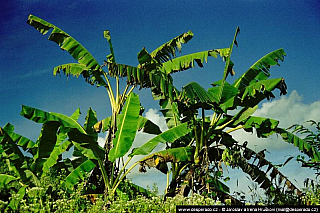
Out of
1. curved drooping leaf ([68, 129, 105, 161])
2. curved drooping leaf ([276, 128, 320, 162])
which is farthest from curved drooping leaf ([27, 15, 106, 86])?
curved drooping leaf ([276, 128, 320, 162])

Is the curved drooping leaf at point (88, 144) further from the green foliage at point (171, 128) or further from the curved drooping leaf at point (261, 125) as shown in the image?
the curved drooping leaf at point (261, 125)

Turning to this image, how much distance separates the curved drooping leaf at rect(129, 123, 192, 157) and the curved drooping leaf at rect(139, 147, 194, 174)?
0.23 meters

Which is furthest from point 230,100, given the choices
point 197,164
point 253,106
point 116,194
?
point 116,194

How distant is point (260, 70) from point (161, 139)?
3.97 meters

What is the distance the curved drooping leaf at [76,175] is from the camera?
8.88 m

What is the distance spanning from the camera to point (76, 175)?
9.01m

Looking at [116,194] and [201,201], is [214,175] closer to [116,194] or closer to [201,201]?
[201,201]

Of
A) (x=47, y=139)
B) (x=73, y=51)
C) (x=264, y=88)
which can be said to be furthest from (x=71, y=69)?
(x=264, y=88)

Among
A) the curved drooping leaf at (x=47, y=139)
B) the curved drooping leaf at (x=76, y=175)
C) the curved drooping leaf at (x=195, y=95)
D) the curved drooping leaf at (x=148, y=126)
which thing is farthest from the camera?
the curved drooping leaf at (x=148, y=126)

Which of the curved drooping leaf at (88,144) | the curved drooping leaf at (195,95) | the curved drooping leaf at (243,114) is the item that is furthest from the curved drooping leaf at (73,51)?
the curved drooping leaf at (243,114)

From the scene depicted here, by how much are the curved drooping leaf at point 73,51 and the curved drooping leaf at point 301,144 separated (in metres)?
5.31

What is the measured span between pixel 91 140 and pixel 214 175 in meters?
2.86

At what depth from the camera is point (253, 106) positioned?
9.87 meters

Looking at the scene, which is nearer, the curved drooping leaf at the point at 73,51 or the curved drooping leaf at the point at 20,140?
the curved drooping leaf at the point at 73,51
